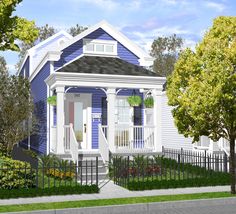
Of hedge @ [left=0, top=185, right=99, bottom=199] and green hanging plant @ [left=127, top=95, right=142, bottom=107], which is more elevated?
green hanging plant @ [left=127, top=95, right=142, bottom=107]

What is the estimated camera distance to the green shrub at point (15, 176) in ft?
39.5

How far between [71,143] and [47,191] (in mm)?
5501

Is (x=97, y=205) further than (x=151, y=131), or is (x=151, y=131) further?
(x=151, y=131)

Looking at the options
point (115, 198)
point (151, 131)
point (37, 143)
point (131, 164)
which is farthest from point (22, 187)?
point (37, 143)

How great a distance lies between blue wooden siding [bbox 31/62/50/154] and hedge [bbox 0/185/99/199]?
9902 millimetres

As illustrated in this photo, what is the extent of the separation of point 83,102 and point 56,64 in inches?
94.0

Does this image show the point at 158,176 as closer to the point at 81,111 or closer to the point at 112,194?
the point at 112,194

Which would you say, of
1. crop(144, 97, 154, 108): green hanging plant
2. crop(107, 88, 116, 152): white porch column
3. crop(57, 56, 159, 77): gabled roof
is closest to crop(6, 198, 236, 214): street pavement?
crop(107, 88, 116, 152): white porch column

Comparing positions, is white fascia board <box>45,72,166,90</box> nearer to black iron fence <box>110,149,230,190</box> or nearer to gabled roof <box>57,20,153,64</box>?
gabled roof <box>57,20,153,64</box>

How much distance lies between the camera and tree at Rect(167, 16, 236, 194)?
438 inches

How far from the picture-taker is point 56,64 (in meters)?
20.6

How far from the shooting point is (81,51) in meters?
21.3

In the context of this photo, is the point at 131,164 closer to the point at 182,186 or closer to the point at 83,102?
the point at 182,186

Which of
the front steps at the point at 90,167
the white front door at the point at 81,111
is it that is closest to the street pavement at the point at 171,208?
the front steps at the point at 90,167
